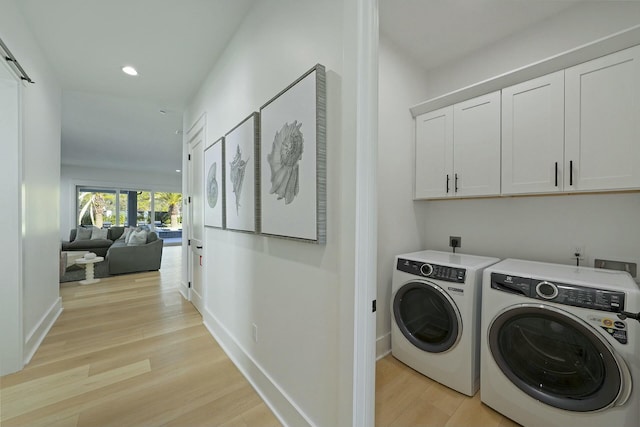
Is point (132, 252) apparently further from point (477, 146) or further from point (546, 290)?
point (546, 290)

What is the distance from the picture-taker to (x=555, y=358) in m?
1.37

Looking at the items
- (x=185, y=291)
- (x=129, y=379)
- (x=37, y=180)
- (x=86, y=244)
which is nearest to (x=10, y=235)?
(x=37, y=180)

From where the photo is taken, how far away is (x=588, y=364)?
4.18 ft

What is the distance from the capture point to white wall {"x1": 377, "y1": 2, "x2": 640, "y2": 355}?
168cm

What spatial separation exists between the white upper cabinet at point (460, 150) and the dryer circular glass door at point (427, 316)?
91 centimetres

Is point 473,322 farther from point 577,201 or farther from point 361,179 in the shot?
point 361,179

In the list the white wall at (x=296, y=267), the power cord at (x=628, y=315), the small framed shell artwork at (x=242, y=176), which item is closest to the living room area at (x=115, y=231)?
the white wall at (x=296, y=267)

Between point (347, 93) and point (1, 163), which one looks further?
point (1, 163)

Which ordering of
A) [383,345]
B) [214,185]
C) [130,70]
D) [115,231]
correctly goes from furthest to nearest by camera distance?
[115,231] → [130,70] → [214,185] → [383,345]

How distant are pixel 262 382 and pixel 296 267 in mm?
905

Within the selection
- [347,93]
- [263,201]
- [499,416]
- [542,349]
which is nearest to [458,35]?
[347,93]

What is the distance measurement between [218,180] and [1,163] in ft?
4.87

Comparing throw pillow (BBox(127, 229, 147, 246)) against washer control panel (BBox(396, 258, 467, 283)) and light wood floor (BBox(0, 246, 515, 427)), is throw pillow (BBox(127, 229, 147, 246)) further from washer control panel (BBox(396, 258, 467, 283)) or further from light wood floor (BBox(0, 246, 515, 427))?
washer control panel (BBox(396, 258, 467, 283))

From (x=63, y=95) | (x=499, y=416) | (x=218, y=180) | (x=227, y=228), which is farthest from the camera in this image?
(x=63, y=95)
